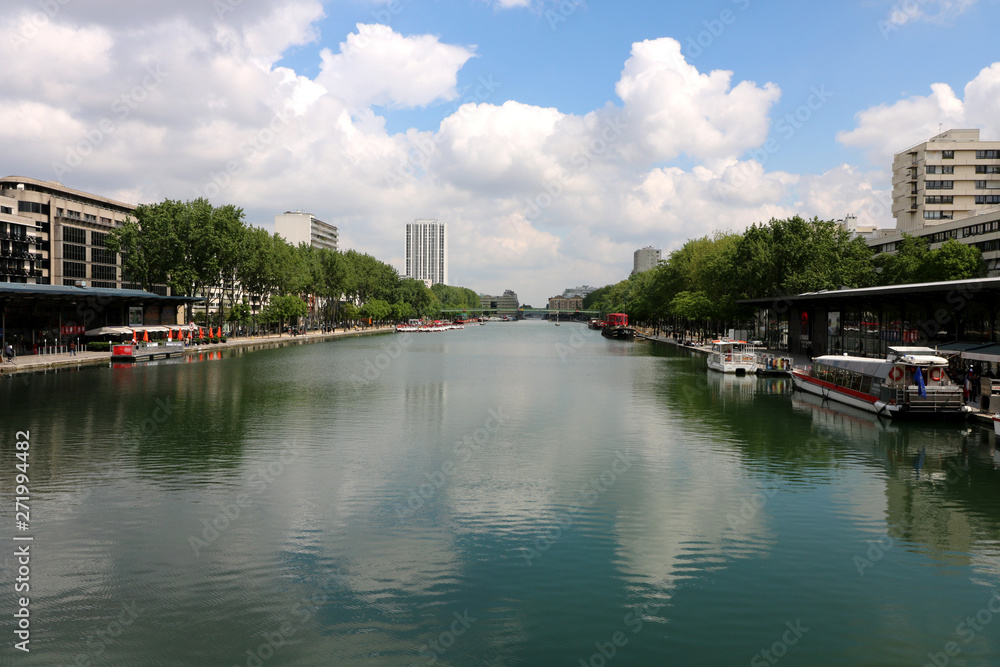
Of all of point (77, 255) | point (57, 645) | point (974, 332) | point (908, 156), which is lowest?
point (57, 645)

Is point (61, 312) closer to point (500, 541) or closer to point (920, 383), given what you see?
point (500, 541)

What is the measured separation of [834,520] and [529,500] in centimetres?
936

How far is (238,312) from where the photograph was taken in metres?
120

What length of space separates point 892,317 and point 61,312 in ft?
289

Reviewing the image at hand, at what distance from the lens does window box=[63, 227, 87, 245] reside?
129000mm

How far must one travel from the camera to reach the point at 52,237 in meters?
128

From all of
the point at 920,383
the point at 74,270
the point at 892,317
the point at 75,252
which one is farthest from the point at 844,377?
the point at 75,252

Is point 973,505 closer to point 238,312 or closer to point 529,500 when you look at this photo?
point 529,500

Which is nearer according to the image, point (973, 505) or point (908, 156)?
point (973, 505)

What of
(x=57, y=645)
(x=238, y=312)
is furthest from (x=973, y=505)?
(x=238, y=312)

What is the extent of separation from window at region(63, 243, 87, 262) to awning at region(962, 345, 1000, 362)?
141 m

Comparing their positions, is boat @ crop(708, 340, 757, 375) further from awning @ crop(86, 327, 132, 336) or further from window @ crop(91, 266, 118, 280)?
window @ crop(91, 266, 118, 280)

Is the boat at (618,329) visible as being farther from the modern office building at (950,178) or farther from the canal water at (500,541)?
the canal water at (500,541)

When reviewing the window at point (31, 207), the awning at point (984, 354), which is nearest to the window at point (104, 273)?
the window at point (31, 207)
